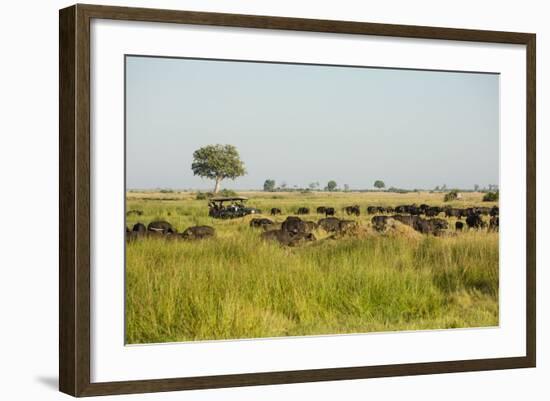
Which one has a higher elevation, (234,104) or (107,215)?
(234,104)

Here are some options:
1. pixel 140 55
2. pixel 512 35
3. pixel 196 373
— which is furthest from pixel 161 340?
pixel 512 35

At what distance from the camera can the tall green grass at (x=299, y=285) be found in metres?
7.94

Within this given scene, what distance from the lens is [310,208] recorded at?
832 cm

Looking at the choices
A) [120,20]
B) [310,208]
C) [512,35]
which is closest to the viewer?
[120,20]

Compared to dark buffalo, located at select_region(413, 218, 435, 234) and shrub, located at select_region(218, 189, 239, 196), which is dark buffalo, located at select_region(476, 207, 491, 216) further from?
shrub, located at select_region(218, 189, 239, 196)

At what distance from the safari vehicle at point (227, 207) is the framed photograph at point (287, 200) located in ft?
0.06

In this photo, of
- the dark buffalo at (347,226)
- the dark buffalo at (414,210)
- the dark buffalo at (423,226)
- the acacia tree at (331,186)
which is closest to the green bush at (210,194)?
the acacia tree at (331,186)

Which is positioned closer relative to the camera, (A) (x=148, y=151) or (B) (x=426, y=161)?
(A) (x=148, y=151)

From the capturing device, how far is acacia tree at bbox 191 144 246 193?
26.3 feet

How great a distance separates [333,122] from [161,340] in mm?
2113

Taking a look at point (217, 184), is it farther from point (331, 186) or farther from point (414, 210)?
point (414, 210)

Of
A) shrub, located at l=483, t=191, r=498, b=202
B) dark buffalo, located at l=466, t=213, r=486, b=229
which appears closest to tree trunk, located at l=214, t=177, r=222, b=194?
dark buffalo, located at l=466, t=213, r=486, b=229

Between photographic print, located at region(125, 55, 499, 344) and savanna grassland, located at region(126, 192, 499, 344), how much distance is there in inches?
0.4

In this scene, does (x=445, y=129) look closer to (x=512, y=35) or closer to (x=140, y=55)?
(x=512, y=35)
